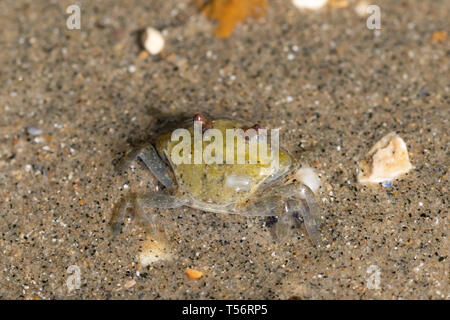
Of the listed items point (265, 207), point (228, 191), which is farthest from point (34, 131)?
point (265, 207)

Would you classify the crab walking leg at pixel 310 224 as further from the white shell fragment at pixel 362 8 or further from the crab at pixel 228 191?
the white shell fragment at pixel 362 8

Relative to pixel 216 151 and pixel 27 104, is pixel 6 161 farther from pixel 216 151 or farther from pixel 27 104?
pixel 216 151

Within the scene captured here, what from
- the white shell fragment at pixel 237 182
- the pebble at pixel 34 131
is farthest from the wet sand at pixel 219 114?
the white shell fragment at pixel 237 182

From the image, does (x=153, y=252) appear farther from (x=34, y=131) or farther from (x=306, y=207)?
(x=34, y=131)

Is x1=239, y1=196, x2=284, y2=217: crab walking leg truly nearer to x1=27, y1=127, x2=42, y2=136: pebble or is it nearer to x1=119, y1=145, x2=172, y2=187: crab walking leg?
x1=119, y1=145, x2=172, y2=187: crab walking leg

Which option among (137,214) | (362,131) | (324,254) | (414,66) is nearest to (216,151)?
(137,214)

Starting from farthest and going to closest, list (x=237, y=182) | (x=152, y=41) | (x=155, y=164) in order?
1. (x=152, y=41)
2. (x=155, y=164)
3. (x=237, y=182)
